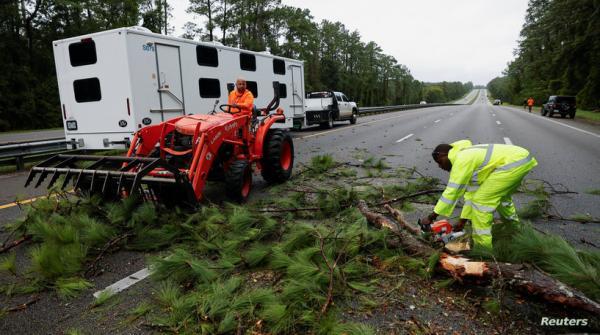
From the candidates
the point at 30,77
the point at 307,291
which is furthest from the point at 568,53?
the point at 30,77

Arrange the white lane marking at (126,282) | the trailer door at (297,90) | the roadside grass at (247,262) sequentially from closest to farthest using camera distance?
the roadside grass at (247,262), the white lane marking at (126,282), the trailer door at (297,90)

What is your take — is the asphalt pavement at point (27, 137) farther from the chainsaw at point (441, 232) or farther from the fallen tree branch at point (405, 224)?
the chainsaw at point (441, 232)

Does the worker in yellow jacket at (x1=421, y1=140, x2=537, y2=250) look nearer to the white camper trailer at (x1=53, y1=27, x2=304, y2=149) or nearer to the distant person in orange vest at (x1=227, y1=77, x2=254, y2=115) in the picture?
the distant person in orange vest at (x1=227, y1=77, x2=254, y2=115)

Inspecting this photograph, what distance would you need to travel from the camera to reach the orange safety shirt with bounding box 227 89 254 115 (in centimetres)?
629

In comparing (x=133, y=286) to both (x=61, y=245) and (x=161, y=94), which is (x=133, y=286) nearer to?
(x=61, y=245)

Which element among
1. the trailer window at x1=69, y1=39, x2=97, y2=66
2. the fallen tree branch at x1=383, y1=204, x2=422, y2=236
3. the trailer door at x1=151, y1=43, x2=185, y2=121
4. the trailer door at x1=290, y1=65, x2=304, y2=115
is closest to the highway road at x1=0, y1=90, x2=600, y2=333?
the fallen tree branch at x1=383, y1=204, x2=422, y2=236

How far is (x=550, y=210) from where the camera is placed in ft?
17.0

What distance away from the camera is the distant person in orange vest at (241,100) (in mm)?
6273

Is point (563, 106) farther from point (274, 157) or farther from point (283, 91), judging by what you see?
point (274, 157)

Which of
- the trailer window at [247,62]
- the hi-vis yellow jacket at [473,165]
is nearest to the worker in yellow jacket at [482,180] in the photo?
the hi-vis yellow jacket at [473,165]

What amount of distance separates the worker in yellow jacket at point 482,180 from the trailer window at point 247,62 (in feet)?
32.4

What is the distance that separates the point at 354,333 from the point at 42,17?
129 feet

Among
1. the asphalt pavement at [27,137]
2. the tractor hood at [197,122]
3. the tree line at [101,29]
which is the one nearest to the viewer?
the tractor hood at [197,122]

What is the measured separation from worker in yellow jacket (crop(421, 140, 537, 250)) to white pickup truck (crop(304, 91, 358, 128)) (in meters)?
15.1
